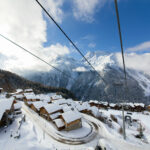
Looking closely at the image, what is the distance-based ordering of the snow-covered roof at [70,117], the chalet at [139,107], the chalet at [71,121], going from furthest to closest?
the chalet at [139,107]
the snow-covered roof at [70,117]
the chalet at [71,121]

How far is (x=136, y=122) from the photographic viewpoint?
39.3m

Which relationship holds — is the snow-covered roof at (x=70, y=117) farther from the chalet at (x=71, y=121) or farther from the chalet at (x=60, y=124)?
the chalet at (x=60, y=124)

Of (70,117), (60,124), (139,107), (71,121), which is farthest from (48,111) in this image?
(139,107)

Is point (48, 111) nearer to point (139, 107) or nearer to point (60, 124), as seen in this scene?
point (60, 124)

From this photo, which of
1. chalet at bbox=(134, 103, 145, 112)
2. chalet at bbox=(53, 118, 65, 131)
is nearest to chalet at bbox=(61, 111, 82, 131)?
chalet at bbox=(53, 118, 65, 131)

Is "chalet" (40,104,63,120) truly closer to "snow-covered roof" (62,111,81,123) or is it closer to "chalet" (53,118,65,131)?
"chalet" (53,118,65,131)

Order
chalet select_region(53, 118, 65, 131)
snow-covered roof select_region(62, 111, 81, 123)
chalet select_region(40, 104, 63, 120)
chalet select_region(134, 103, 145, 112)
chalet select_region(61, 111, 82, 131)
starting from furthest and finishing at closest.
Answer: chalet select_region(134, 103, 145, 112)
chalet select_region(40, 104, 63, 120)
snow-covered roof select_region(62, 111, 81, 123)
chalet select_region(61, 111, 82, 131)
chalet select_region(53, 118, 65, 131)

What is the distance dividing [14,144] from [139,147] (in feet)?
63.6

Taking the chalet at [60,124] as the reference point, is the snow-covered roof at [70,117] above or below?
above

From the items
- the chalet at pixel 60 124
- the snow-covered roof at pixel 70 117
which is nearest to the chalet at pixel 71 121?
the snow-covered roof at pixel 70 117

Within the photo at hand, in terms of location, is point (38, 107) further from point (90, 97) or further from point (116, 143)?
point (90, 97)

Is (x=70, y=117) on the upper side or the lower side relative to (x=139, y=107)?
upper

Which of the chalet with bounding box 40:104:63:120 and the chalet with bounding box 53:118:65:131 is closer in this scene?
the chalet with bounding box 53:118:65:131

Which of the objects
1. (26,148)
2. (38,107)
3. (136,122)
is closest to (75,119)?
(26,148)
